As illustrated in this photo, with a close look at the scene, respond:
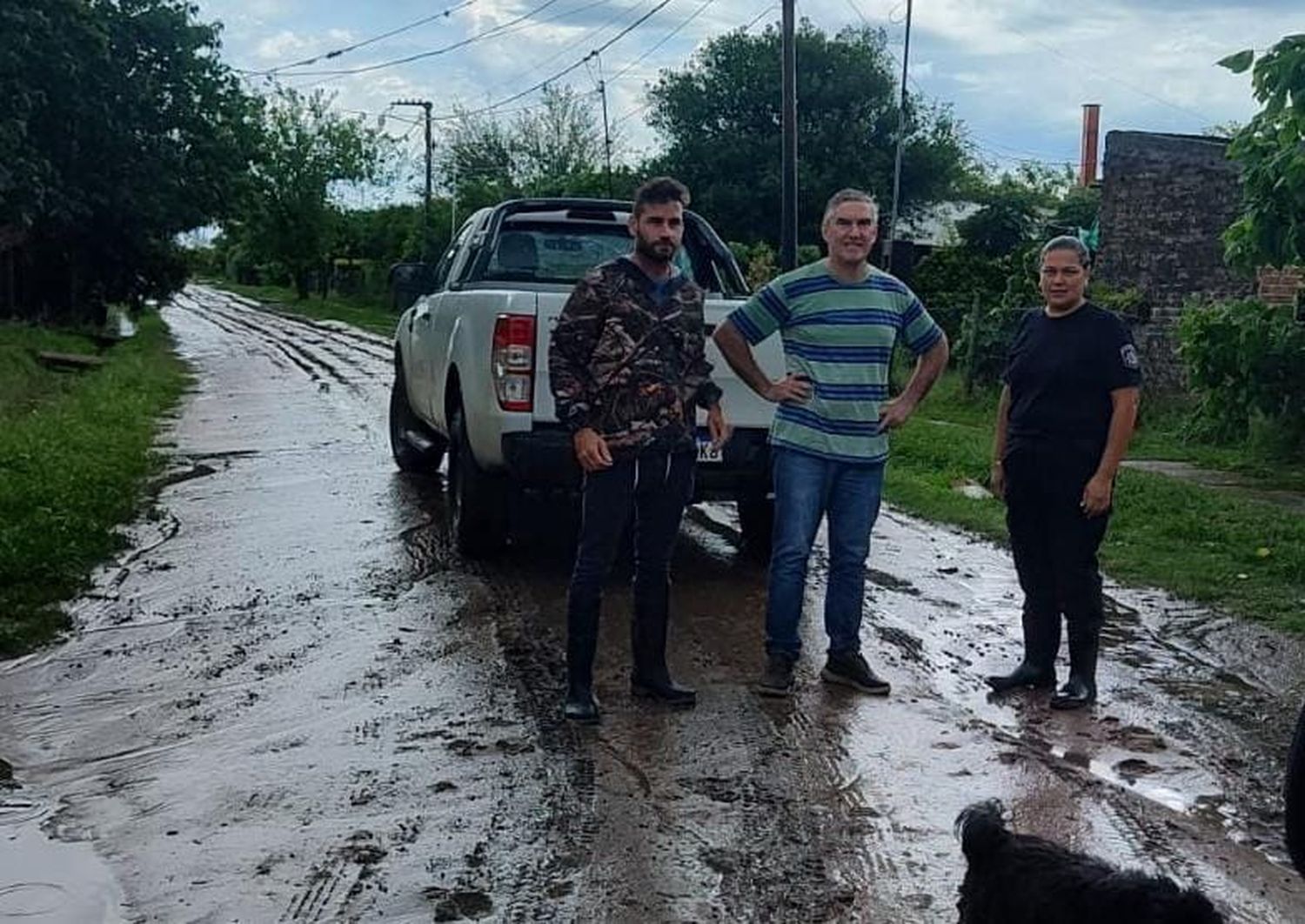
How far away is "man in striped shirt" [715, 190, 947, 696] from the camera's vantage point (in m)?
6.24

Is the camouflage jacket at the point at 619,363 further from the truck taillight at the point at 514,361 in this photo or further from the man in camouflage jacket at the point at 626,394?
the truck taillight at the point at 514,361

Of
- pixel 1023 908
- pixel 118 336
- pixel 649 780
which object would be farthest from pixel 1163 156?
pixel 118 336

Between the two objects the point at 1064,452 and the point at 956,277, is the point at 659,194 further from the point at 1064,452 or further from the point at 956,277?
the point at 956,277

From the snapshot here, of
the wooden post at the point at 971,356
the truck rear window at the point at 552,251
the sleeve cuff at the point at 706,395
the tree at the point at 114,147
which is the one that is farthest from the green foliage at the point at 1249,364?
the tree at the point at 114,147

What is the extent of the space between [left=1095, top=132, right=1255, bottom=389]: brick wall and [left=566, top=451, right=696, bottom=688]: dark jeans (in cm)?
1552

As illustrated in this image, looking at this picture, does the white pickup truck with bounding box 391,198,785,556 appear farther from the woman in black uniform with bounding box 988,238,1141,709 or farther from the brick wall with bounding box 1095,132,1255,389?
the brick wall with bounding box 1095,132,1255,389

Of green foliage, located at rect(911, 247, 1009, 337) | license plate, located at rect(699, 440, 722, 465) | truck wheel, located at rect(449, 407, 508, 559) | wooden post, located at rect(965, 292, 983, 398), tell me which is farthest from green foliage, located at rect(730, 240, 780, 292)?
license plate, located at rect(699, 440, 722, 465)

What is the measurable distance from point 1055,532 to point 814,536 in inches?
37.0

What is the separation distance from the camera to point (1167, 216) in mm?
21688

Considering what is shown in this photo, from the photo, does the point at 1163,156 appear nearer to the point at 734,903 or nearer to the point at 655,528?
the point at 655,528

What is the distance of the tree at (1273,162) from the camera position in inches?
338

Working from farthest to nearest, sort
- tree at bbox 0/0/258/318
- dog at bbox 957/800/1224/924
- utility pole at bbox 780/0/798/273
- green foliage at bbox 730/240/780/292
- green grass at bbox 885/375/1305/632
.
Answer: tree at bbox 0/0/258/318, green foliage at bbox 730/240/780/292, utility pole at bbox 780/0/798/273, green grass at bbox 885/375/1305/632, dog at bbox 957/800/1224/924

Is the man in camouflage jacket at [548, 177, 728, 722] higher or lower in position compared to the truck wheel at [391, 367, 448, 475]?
higher

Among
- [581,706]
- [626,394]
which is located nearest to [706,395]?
[626,394]
